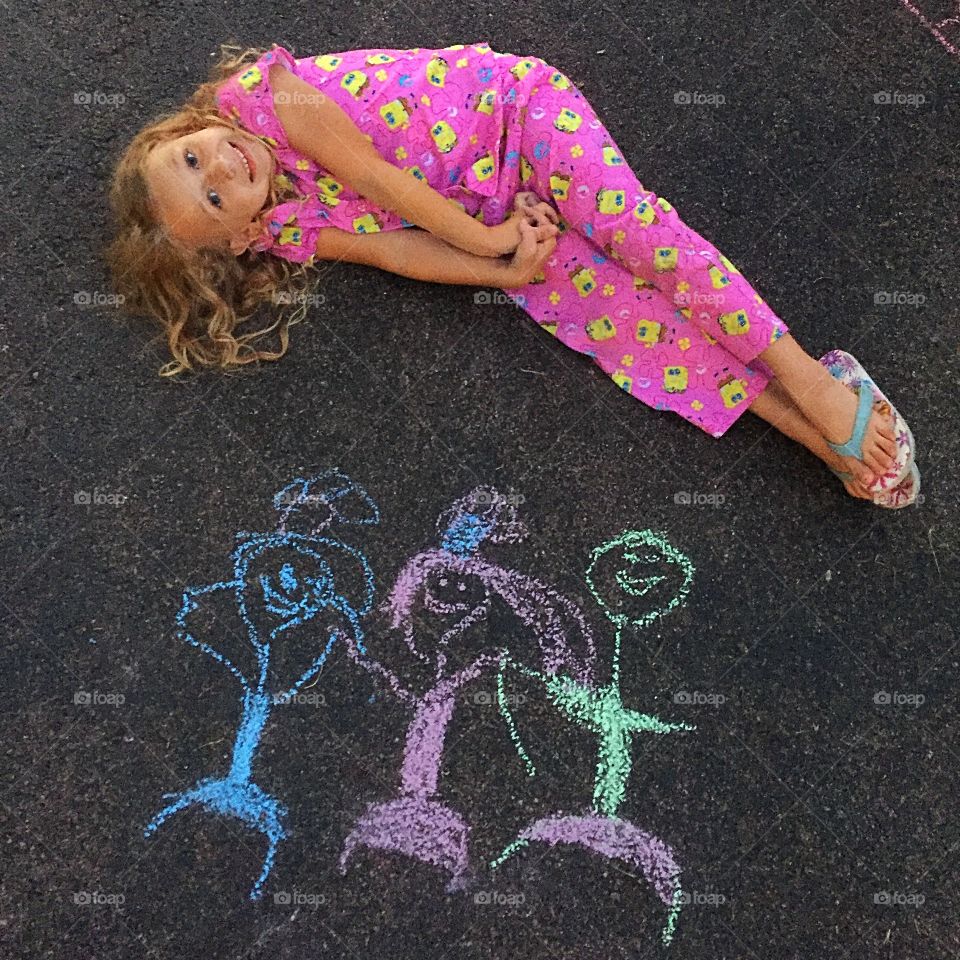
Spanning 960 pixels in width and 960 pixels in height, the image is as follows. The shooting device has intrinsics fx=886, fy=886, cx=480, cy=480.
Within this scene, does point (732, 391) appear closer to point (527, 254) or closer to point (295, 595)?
point (527, 254)

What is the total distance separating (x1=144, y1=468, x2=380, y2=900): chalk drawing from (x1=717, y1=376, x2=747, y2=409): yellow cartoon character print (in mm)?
962

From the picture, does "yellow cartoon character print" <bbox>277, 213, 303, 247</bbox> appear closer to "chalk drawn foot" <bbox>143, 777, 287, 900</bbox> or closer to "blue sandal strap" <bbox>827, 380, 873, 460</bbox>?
"chalk drawn foot" <bbox>143, 777, 287, 900</bbox>

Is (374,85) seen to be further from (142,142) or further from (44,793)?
(44,793)

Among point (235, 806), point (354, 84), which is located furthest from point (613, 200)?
point (235, 806)

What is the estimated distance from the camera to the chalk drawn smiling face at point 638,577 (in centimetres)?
228

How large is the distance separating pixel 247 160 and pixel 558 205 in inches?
31.4

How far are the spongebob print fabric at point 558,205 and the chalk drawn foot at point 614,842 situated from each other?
104cm

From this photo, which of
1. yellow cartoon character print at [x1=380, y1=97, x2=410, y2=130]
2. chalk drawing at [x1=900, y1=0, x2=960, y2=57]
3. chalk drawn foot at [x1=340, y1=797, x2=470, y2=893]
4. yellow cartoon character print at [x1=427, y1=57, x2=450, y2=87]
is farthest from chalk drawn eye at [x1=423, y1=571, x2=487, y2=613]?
chalk drawing at [x1=900, y1=0, x2=960, y2=57]

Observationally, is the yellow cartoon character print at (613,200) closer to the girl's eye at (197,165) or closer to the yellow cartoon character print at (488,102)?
the yellow cartoon character print at (488,102)

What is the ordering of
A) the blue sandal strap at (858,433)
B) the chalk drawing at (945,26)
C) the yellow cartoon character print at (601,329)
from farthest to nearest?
the chalk drawing at (945,26) < the yellow cartoon character print at (601,329) < the blue sandal strap at (858,433)

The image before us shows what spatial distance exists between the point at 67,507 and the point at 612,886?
1.68 meters

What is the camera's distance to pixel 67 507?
2.30 metres

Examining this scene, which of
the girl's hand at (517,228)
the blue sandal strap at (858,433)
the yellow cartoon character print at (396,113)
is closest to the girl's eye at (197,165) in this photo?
the yellow cartoon character print at (396,113)

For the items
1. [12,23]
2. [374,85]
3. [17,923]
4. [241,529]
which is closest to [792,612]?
[241,529]
